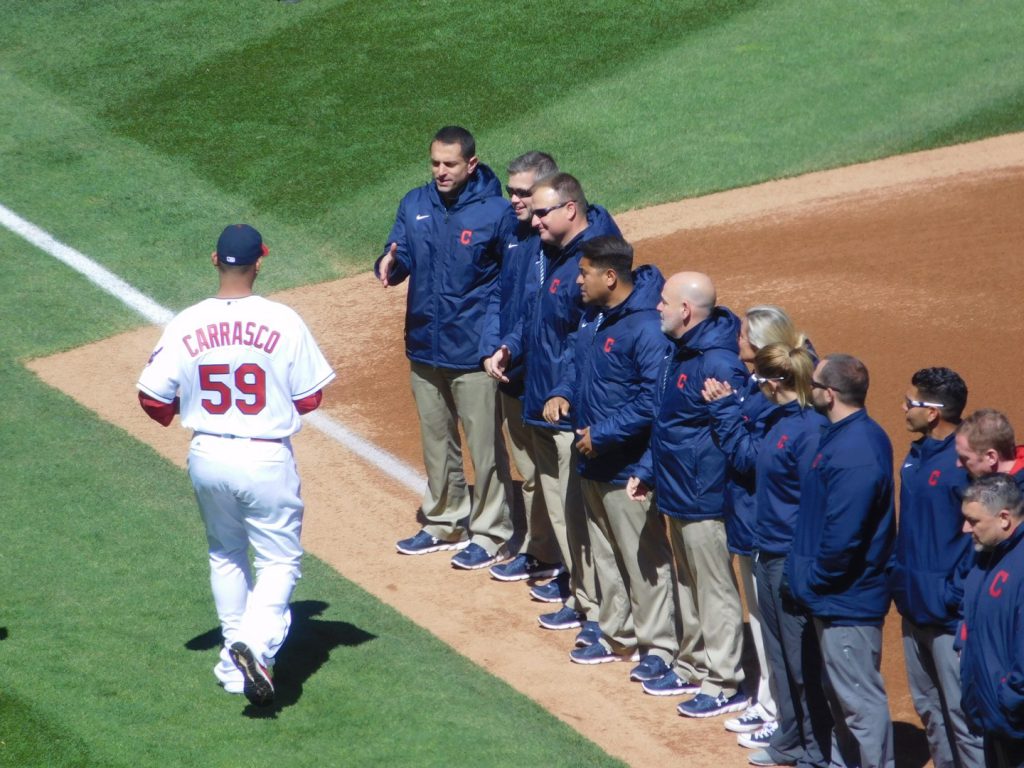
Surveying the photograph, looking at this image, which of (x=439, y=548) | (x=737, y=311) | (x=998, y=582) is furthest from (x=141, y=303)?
(x=998, y=582)

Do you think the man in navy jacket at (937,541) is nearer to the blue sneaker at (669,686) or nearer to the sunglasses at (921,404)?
the sunglasses at (921,404)

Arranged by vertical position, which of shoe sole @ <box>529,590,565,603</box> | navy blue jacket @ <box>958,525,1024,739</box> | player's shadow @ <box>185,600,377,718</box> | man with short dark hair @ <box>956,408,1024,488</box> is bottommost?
shoe sole @ <box>529,590,565,603</box>

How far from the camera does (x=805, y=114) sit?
13305mm

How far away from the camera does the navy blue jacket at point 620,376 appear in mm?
6383

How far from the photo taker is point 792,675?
5777 mm

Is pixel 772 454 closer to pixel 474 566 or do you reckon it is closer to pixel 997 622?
pixel 997 622

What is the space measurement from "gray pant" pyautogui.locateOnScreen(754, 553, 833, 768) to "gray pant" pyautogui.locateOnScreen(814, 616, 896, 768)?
199 millimetres

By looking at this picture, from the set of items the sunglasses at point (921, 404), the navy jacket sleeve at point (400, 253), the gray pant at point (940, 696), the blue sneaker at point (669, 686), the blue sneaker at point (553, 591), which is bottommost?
the blue sneaker at point (669, 686)

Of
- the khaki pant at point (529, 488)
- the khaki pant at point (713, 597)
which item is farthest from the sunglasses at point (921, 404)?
the khaki pant at point (529, 488)

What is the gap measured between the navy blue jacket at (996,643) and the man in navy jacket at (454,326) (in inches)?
131

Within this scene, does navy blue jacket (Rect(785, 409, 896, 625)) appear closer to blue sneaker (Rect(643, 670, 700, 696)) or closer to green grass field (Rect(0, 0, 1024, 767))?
blue sneaker (Rect(643, 670, 700, 696))

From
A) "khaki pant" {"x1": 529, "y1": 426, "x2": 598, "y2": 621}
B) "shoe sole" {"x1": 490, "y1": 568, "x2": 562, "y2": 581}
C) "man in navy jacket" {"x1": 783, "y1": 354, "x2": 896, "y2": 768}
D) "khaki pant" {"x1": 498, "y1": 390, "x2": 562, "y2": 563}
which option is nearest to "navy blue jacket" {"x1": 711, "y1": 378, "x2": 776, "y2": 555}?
"man in navy jacket" {"x1": 783, "y1": 354, "x2": 896, "y2": 768}

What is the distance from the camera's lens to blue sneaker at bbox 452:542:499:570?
7764 millimetres

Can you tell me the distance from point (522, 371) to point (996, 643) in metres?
3.12
